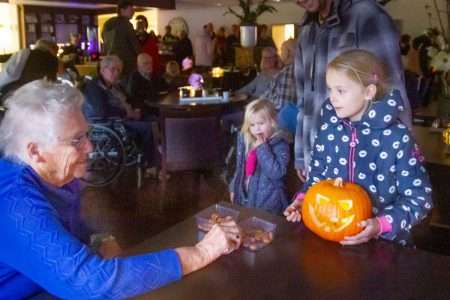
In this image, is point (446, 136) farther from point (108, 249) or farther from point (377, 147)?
point (108, 249)

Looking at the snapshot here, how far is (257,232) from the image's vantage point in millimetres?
1383

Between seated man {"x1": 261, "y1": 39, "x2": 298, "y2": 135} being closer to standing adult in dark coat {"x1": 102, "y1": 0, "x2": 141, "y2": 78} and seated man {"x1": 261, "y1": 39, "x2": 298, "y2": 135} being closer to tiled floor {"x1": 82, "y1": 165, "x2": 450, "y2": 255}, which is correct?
tiled floor {"x1": 82, "y1": 165, "x2": 450, "y2": 255}

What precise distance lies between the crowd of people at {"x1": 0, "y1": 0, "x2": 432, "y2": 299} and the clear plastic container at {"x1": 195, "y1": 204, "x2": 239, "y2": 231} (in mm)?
159

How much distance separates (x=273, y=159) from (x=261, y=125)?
0.57ft

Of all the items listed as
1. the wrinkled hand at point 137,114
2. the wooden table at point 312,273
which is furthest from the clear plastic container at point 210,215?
the wrinkled hand at point 137,114

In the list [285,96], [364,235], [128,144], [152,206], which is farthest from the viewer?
[285,96]

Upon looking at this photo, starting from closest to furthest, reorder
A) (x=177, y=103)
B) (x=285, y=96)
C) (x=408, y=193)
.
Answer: (x=408, y=193), (x=177, y=103), (x=285, y=96)

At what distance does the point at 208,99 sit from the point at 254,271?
3.59 metres

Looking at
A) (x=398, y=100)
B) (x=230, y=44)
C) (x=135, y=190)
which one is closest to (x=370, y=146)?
(x=398, y=100)

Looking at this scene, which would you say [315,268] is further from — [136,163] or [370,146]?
[136,163]

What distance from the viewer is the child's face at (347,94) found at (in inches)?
58.2

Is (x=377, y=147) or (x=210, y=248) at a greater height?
(x=377, y=147)

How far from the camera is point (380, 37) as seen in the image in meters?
1.92

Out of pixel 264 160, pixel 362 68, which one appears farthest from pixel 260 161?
pixel 362 68
